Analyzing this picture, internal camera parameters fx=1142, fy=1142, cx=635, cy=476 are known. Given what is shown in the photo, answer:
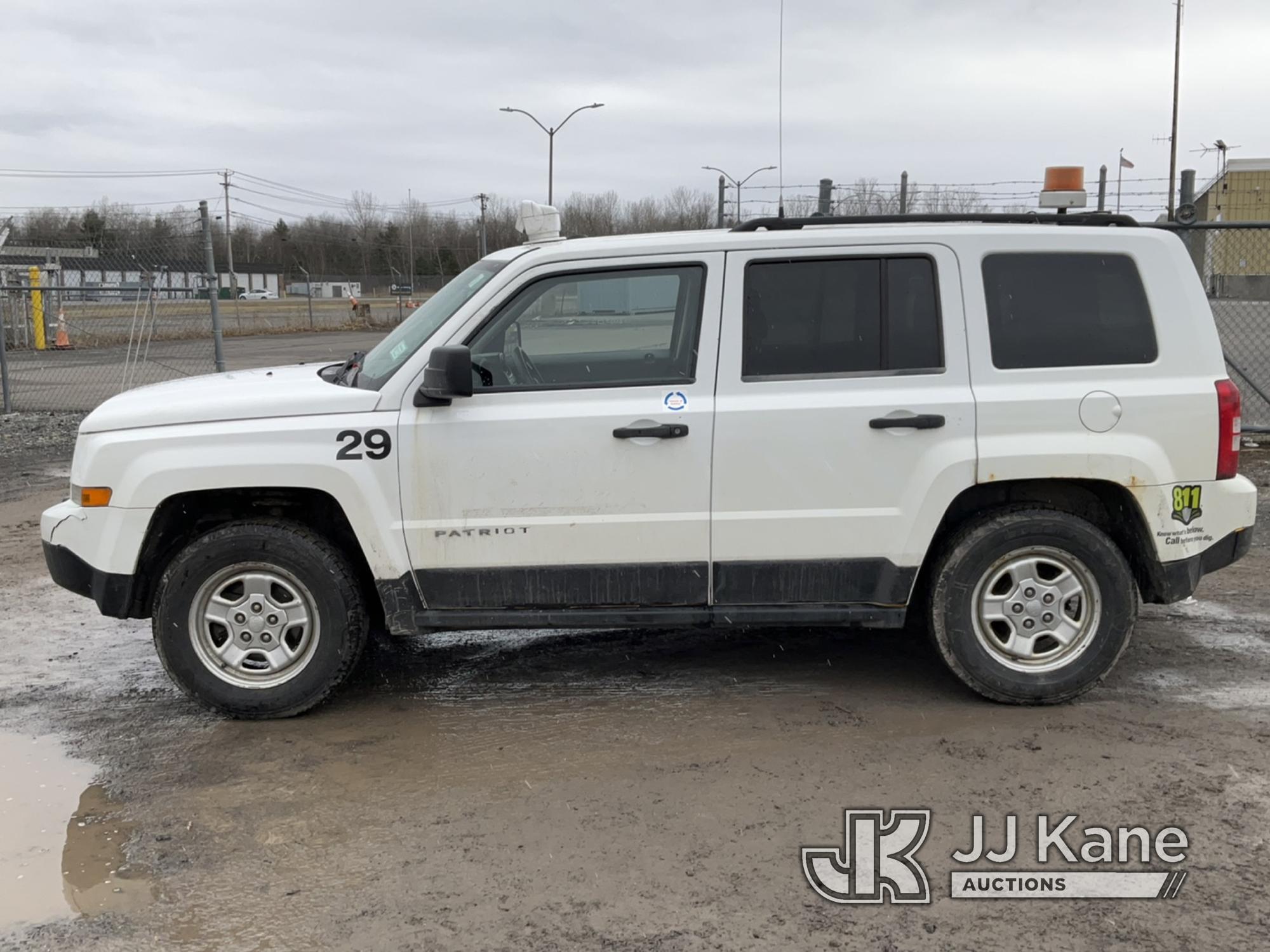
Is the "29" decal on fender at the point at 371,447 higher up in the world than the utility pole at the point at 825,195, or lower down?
lower down

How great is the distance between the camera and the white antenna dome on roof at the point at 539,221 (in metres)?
5.45

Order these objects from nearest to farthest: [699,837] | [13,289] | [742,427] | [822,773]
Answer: [699,837]
[822,773]
[742,427]
[13,289]

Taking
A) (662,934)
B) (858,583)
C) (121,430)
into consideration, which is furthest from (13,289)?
(662,934)

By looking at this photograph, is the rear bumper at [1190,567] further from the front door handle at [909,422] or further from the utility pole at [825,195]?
the utility pole at [825,195]

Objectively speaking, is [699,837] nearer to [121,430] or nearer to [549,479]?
[549,479]

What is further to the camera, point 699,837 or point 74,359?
point 74,359

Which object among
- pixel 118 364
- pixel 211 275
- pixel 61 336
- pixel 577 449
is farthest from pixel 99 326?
pixel 577 449

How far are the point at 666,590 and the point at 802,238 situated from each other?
1587mm

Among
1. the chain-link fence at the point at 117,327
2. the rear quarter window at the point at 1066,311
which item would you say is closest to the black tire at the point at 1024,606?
the rear quarter window at the point at 1066,311

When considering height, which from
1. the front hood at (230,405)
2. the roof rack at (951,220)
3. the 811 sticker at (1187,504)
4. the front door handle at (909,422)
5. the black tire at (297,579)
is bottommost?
the black tire at (297,579)

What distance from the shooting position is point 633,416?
15.3 ft

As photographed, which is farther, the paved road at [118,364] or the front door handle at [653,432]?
the paved road at [118,364]

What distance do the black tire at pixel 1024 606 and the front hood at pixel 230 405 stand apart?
99.7 inches

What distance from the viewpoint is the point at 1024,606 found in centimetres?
482
